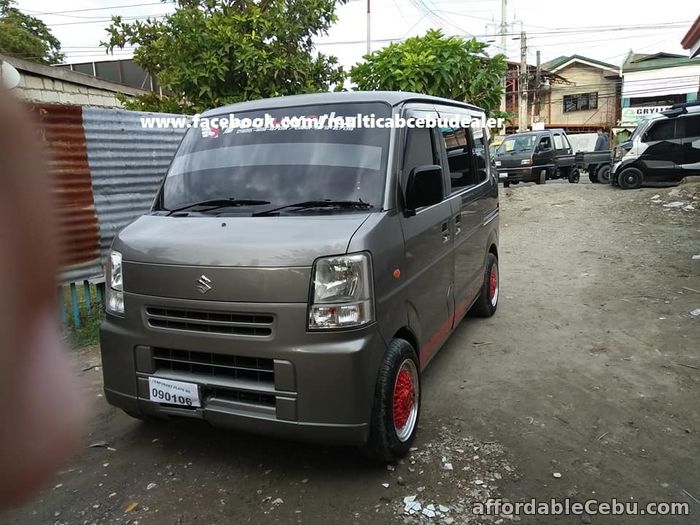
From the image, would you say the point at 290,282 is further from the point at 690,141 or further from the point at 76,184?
the point at 690,141

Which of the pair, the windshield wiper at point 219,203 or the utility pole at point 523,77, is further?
the utility pole at point 523,77

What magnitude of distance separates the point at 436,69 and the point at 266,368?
7.18 m

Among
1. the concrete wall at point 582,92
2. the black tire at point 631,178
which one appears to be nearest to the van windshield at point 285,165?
the black tire at point 631,178

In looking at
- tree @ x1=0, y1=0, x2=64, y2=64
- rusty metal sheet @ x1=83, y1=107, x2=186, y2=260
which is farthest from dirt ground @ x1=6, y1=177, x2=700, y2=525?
tree @ x1=0, y1=0, x2=64, y2=64

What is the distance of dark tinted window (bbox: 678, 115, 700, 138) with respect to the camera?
1298cm

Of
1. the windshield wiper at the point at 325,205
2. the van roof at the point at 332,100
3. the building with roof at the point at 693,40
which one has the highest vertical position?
the building with roof at the point at 693,40

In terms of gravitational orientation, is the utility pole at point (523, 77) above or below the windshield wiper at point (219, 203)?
above

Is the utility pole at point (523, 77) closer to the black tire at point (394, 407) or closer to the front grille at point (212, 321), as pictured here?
the black tire at point (394, 407)

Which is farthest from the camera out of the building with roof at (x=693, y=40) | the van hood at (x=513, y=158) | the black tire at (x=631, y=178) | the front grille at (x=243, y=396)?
the van hood at (x=513, y=158)

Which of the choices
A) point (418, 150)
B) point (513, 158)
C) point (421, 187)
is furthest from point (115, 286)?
point (513, 158)

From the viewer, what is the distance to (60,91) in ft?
32.8

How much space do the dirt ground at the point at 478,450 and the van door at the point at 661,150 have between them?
1010cm

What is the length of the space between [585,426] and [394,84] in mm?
6605

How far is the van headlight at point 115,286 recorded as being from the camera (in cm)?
282
